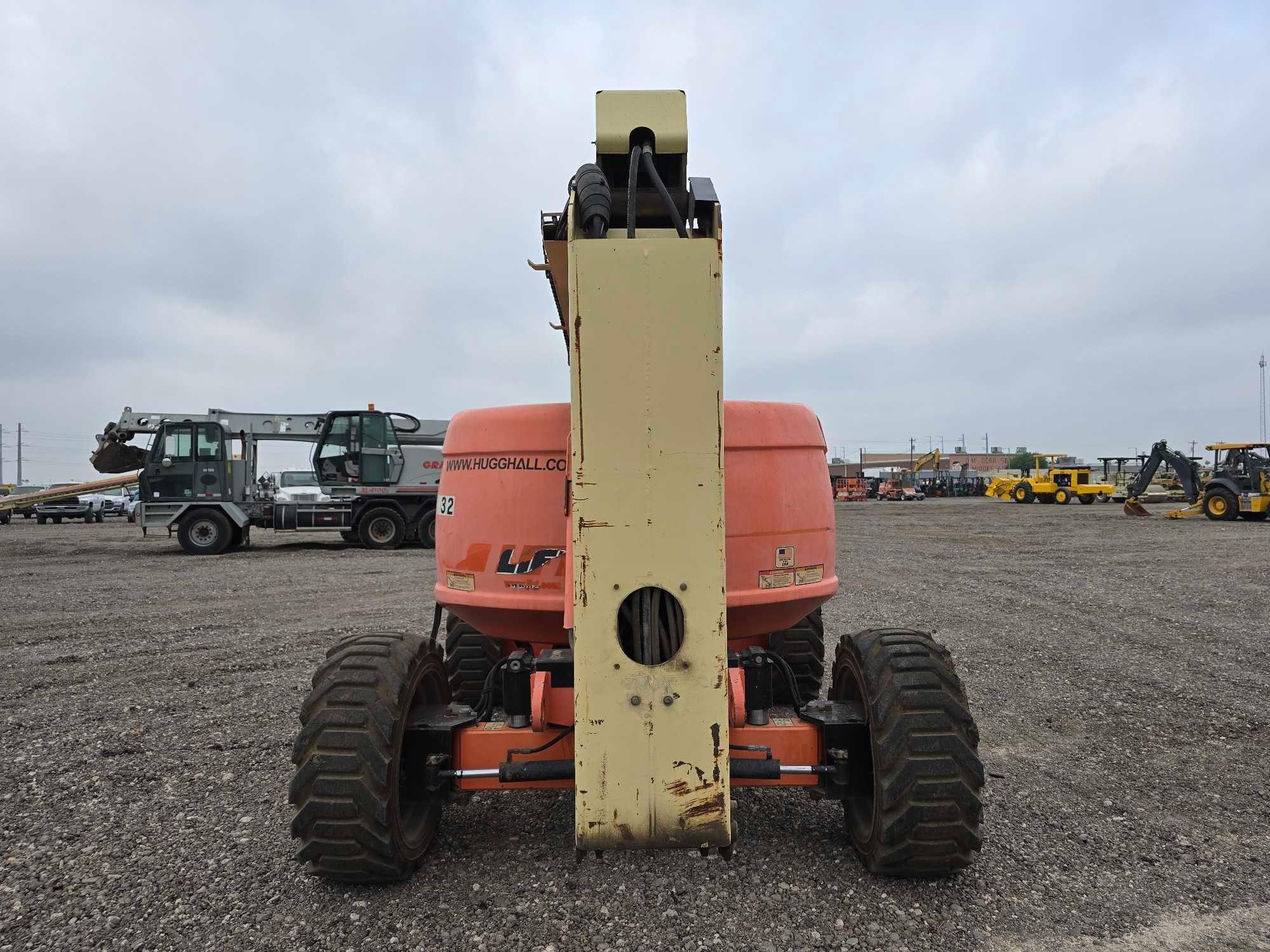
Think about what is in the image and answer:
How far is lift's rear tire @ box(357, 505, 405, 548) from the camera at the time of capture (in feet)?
59.6

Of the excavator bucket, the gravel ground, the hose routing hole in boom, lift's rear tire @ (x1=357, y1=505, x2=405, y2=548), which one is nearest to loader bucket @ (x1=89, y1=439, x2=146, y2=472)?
lift's rear tire @ (x1=357, y1=505, x2=405, y2=548)

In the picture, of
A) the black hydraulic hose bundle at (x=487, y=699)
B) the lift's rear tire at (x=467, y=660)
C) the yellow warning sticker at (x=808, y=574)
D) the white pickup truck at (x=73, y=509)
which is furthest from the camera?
the white pickup truck at (x=73, y=509)

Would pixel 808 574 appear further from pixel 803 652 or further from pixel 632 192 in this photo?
pixel 803 652

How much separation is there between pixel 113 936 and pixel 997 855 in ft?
11.0

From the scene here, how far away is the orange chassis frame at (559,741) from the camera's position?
2822 millimetres

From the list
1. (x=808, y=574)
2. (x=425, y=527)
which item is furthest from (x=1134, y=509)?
(x=808, y=574)

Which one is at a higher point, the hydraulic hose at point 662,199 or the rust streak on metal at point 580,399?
the hydraulic hose at point 662,199

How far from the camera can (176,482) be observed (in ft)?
56.4

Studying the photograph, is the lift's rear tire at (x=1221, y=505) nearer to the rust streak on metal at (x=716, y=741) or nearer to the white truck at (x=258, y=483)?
the white truck at (x=258, y=483)

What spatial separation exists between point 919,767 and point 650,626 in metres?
1.14

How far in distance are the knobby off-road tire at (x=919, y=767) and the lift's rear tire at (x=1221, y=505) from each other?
2886 centimetres

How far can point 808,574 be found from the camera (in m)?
3.21

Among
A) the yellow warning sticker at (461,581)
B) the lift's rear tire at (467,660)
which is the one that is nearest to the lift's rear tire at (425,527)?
the lift's rear tire at (467,660)

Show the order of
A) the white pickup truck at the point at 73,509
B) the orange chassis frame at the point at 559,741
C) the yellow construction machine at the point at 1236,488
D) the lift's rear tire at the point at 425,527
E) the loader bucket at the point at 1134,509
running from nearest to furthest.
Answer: the orange chassis frame at the point at 559,741, the lift's rear tire at the point at 425,527, the yellow construction machine at the point at 1236,488, the loader bucket at the point at 1134,509, the white pickup truck at the point at 73,509
